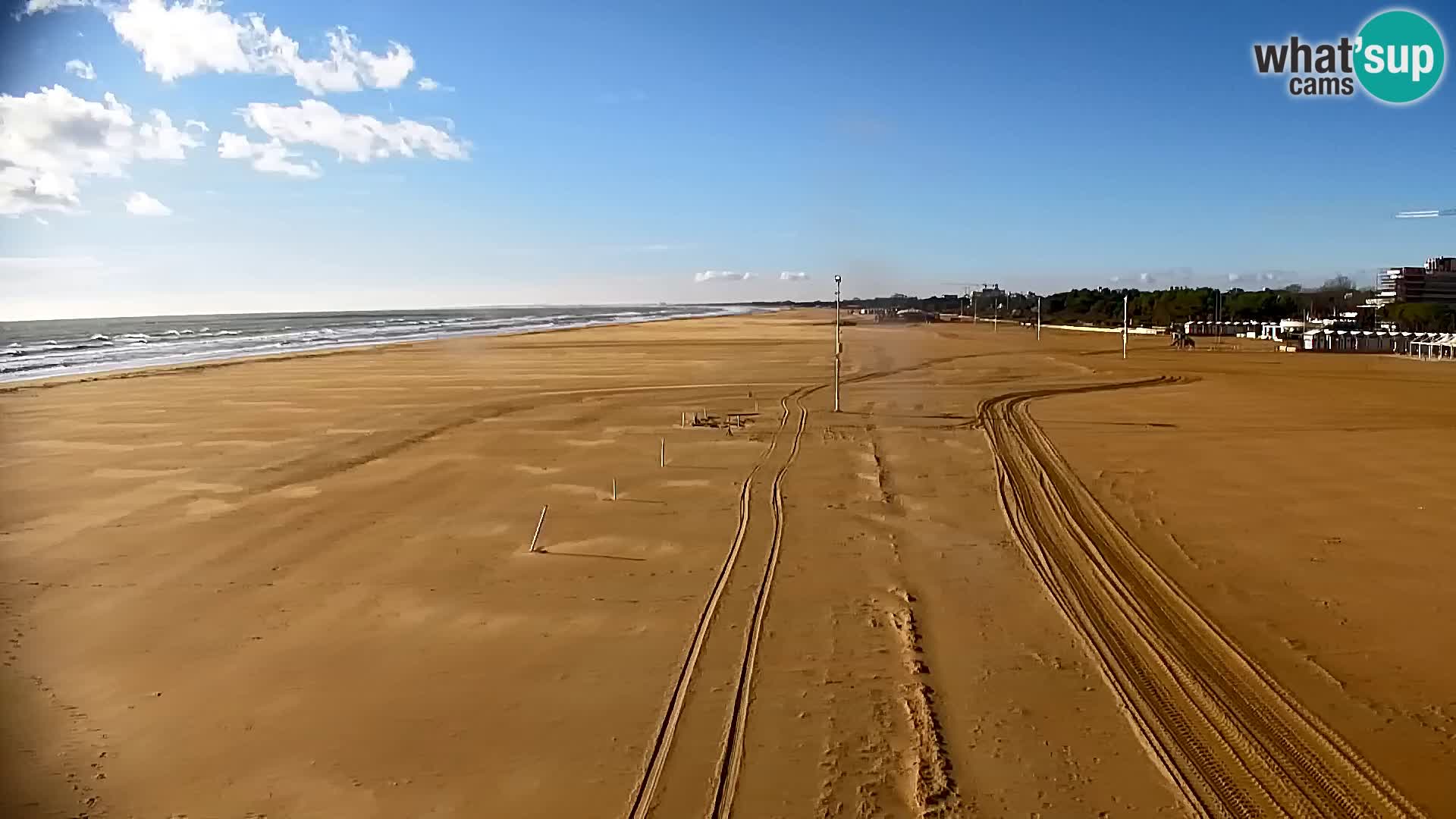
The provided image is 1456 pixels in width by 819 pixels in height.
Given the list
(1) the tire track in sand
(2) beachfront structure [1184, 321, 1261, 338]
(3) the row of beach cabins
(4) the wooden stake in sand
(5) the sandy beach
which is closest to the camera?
(1) the tire track in sand

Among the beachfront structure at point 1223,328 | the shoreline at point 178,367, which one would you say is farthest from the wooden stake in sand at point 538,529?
the beachfront structure at point 1223,328

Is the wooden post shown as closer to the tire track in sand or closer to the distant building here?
the tire track in sand

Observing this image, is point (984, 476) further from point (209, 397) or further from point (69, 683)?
point (209, 397)

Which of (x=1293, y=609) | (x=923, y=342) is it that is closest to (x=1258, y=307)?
(x=923, y=342)

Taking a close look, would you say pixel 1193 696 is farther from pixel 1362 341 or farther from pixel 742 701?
pixel 1362 341

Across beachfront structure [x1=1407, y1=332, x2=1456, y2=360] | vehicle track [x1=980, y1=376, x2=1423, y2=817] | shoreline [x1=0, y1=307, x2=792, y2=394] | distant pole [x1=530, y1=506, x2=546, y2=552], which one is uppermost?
shoreline [x1=0, y1=307, x2=792, y2=394]

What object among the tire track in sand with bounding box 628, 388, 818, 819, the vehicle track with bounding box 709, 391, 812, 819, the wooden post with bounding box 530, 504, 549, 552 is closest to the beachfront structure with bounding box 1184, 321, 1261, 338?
the tire track in sand with bounding box 628, 388, 818, 819

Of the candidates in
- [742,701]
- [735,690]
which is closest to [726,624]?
[735,690]
